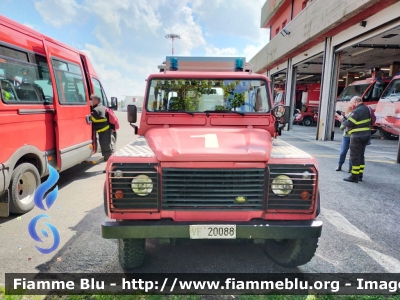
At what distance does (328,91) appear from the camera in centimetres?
1352

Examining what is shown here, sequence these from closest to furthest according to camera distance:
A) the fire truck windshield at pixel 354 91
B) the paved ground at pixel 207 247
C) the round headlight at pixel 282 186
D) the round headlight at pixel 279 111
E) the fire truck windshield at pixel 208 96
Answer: the round headlight at pixel 282 186 → the paved ground at pixel 207 247 → the round headlight at pixel 279 111 → the fire truck windshield at pixel 208 96 → the fire truck windshield at pixel 354 91

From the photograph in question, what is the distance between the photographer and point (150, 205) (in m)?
2.67

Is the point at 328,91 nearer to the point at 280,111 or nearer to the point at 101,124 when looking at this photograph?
the point at 101,124

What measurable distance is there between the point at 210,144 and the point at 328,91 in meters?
12.3

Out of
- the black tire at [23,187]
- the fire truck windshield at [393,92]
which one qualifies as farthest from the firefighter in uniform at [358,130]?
the black tire at [23,187]

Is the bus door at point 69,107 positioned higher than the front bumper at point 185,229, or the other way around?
the bus door at point 69,107

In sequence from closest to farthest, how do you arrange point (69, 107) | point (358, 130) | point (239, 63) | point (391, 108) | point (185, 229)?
1. point (185, 229)
2. point (239, 63)
3. point (69, 107)
4. point (358, 130)
5. point (391, 108)

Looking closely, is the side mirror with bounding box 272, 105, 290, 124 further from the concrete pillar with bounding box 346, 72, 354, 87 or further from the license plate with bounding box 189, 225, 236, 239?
the concrete pillar with bounding box 346, 72, 354, 87

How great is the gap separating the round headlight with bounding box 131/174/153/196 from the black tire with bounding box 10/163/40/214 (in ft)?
8.63

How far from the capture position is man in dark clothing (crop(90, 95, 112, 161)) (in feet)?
23.0

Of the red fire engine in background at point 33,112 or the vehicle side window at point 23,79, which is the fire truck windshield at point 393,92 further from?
the vehicle side window at point 23,79

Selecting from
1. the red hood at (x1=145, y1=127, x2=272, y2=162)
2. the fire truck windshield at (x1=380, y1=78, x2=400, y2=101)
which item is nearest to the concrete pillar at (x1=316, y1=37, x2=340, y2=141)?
the fire truck windshield at (x1=380, y1=78, x2=400, y2=101)

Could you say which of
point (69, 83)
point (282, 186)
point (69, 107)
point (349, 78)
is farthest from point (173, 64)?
point (349, 78)

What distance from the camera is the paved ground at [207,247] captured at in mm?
3188
